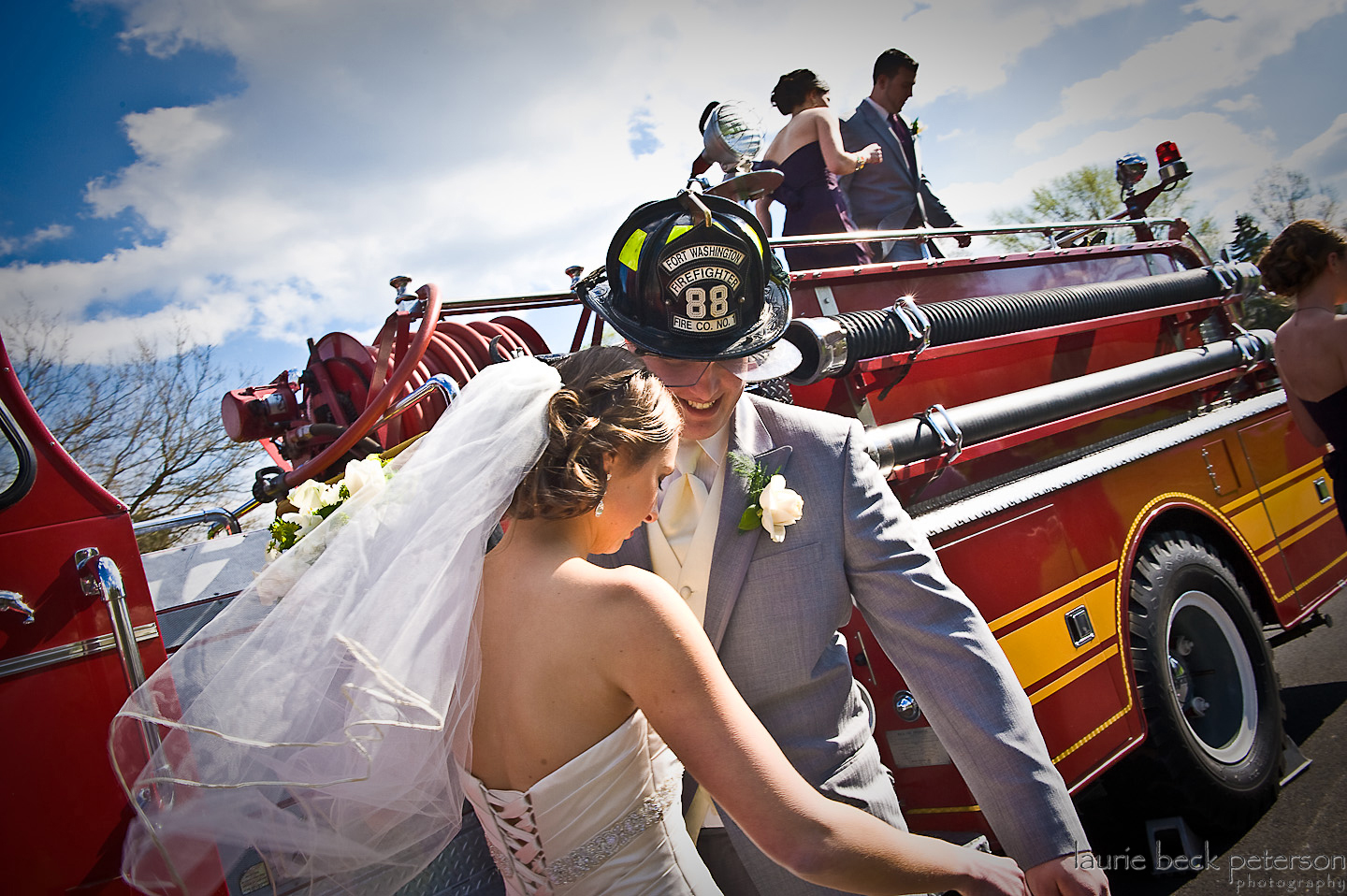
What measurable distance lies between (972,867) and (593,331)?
2826 mm

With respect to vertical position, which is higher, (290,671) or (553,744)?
(290,671)

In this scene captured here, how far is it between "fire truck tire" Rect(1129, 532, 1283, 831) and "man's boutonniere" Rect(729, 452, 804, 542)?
6.85 feet

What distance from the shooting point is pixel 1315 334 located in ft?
11.0

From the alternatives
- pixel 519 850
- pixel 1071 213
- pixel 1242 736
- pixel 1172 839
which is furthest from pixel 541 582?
pixel 1071 213

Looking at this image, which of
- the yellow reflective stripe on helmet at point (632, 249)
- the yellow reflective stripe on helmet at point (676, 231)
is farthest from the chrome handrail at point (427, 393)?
→ the yellow reflective stripe on helmet at point (676, 231)

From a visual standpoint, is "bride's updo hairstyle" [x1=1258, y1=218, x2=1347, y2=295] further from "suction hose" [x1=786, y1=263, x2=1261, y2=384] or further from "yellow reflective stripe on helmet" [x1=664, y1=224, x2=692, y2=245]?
"yellow reflective stripe on helmet" [x1=664, y1=224, x2=692, y2=245]

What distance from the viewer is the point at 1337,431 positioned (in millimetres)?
3412

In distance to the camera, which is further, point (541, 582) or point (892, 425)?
point (892, 425)

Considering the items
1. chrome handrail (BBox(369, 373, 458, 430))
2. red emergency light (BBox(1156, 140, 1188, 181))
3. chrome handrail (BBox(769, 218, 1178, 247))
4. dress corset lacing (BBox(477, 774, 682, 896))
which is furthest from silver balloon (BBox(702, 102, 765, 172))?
red emergency light (BBox(1156, 140, 1188, 181))

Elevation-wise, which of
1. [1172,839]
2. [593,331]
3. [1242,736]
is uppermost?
[593,331]

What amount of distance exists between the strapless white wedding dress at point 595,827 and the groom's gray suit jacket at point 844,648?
0.24 meters

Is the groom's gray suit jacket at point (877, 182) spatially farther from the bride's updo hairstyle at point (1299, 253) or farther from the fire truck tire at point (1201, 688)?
the fire truck tire at point (1201, 688)

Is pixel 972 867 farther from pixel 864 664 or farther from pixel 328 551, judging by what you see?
pixel 328 551

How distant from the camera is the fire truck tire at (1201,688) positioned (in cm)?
295
